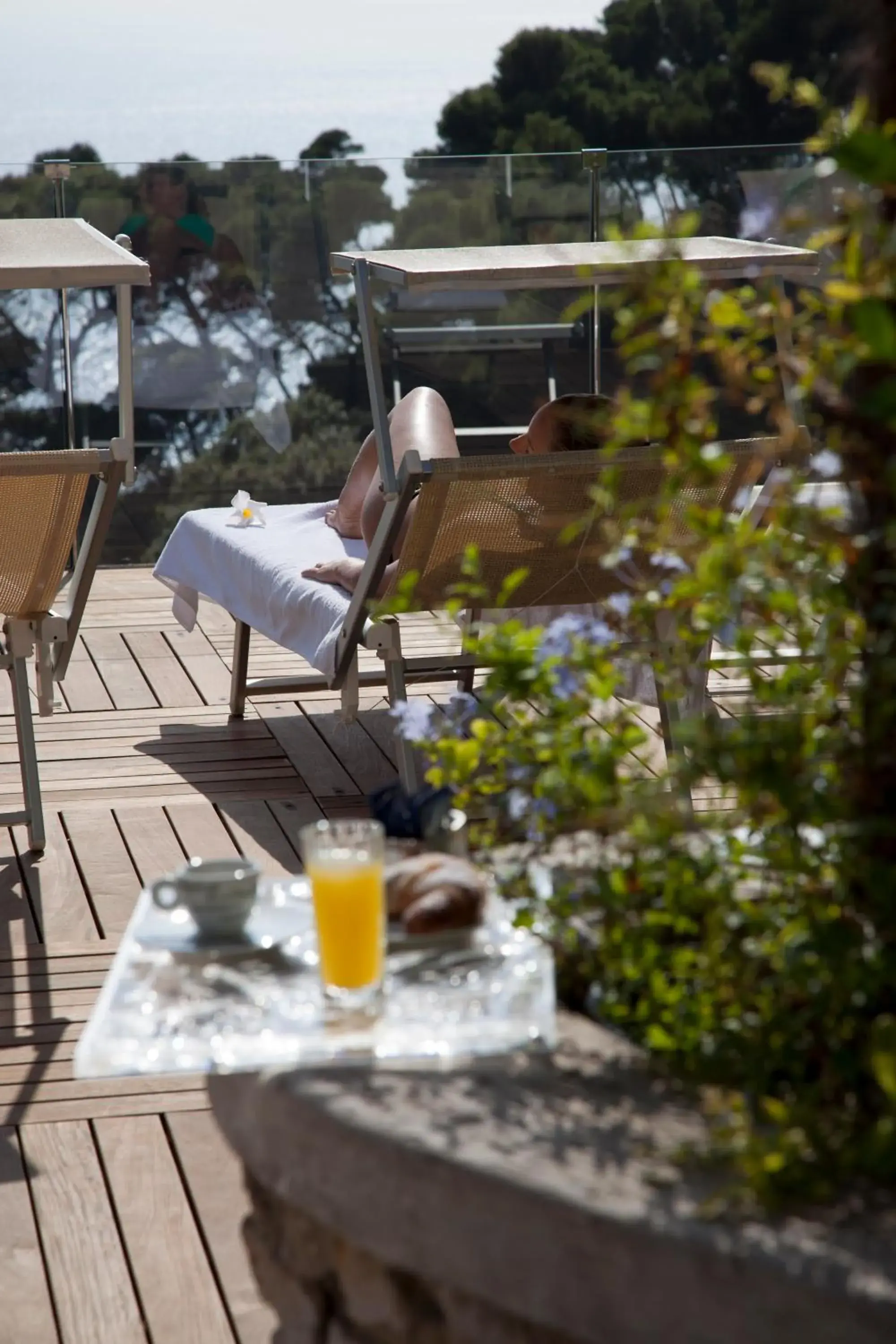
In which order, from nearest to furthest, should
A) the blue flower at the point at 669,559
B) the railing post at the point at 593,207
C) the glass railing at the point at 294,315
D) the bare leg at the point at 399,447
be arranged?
the blue flower at the point at 669,559, the bare leg at the point at 399,447, the railing post at the point at 593,207, the glass railing at the point at 294,315

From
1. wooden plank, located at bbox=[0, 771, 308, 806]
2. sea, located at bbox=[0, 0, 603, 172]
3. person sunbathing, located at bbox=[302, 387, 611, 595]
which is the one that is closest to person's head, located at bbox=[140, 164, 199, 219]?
person sunbathing, located at bbox=[302, 387, 611, 595]

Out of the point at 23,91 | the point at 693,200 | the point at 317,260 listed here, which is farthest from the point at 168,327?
the point at 23,91

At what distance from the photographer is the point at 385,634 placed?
3139 mm

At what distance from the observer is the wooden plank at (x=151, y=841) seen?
9.87ft

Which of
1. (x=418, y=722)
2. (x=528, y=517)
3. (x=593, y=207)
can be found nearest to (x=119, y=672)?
(x=528, y=517)

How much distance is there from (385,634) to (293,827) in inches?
17.1

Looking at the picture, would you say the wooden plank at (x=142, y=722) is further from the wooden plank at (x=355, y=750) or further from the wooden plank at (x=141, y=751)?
the wooden plank at (x=355, y=750)

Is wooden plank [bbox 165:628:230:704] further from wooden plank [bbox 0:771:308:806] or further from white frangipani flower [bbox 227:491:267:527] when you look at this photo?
wooden plank [bbox 0:771:308:806]

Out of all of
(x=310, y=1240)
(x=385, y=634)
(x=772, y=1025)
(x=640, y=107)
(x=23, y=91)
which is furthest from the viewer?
(x=23, y=91)

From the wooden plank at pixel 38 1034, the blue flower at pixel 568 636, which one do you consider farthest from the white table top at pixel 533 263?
the blue flower at pixel 568 636

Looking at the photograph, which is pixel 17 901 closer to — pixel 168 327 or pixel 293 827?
pixel 293 827

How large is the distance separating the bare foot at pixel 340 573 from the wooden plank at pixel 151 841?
0.57 meters

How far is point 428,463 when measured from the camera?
2928mm

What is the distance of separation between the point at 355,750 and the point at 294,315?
8.30 feet
